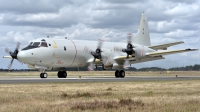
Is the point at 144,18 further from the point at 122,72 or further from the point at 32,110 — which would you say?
the point at 32,110

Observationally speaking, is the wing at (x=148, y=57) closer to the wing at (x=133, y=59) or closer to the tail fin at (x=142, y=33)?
the wing at (x=133, y=59)

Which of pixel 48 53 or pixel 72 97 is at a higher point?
pixel 48 53

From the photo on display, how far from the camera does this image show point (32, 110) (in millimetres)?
15484

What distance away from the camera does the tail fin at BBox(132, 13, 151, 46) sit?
6025 cm

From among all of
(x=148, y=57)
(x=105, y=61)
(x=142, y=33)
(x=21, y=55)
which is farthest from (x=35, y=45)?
(x=142, y=33)

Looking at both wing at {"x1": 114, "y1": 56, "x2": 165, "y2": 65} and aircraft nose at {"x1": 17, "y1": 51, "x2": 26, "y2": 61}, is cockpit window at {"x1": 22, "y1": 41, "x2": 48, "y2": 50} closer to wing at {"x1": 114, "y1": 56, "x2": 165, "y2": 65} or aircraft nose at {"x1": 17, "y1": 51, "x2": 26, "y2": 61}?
aircraft nose at {"x1": 17, "y1": 51, "x2": 26, "y2": 61}

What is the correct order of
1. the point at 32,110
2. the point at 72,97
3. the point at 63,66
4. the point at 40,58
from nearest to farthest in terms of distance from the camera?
the point at 32,110 < the point at 72,97 < the point at 40,58 < the point at 63,66

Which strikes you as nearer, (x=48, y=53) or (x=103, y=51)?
(x=48, y=53)

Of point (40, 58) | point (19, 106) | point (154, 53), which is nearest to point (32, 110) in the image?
point (19, 106)

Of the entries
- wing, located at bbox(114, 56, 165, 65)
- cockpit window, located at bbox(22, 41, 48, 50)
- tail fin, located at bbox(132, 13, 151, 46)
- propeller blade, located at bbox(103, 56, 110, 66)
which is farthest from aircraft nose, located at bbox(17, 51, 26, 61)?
tail fin, located at bbox(132, 13, 151, 46)

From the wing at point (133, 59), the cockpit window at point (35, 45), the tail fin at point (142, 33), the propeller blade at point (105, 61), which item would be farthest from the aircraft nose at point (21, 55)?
the tail fin at point (142, 33)

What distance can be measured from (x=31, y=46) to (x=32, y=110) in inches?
1173

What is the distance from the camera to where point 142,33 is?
60656mm

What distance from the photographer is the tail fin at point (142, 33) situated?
60.2 meters
